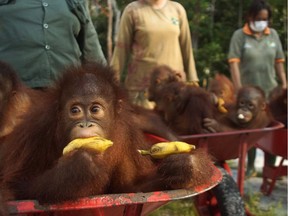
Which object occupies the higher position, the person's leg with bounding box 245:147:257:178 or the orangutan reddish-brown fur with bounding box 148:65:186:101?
the orangutan reddish-brown fur with bounding box 148:65:186:101

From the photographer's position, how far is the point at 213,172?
6.29 feet

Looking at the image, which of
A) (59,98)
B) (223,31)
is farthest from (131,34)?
(223,31)

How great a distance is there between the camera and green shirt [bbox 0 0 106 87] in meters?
2.95

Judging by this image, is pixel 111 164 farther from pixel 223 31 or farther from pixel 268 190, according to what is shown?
pixel 223 31

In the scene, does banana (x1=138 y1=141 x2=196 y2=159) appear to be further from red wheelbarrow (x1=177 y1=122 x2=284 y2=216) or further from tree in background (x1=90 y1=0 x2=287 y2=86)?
tree in background (x1=90 y1=0 x2=287 y2=86)

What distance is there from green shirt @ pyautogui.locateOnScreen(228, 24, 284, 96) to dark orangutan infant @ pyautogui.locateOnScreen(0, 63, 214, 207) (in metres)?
3.34

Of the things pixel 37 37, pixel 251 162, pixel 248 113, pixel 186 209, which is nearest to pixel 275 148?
pixel 248 113

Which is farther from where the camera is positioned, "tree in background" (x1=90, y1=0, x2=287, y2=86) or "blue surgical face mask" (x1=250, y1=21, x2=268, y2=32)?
"tree in background" (x1=90, y1=0, x2=287, y2=86)

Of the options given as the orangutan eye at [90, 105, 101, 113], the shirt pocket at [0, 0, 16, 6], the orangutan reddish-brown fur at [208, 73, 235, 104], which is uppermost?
the shirt pocket at [0, 0, 16, 6]

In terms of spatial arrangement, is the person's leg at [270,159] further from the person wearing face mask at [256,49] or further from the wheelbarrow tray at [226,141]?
the wheelbarrow tray at [226,141]

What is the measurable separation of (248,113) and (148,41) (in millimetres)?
969

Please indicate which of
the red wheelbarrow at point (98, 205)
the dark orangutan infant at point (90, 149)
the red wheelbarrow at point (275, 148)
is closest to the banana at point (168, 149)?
the dark orangutan infant at point (90, 149)

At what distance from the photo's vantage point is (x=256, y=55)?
→ 5371mm

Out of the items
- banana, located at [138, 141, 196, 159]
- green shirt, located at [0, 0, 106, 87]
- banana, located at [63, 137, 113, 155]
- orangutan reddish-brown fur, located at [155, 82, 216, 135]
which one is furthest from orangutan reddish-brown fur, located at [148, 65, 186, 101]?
banana, located at [63, 137, 113, 155]
